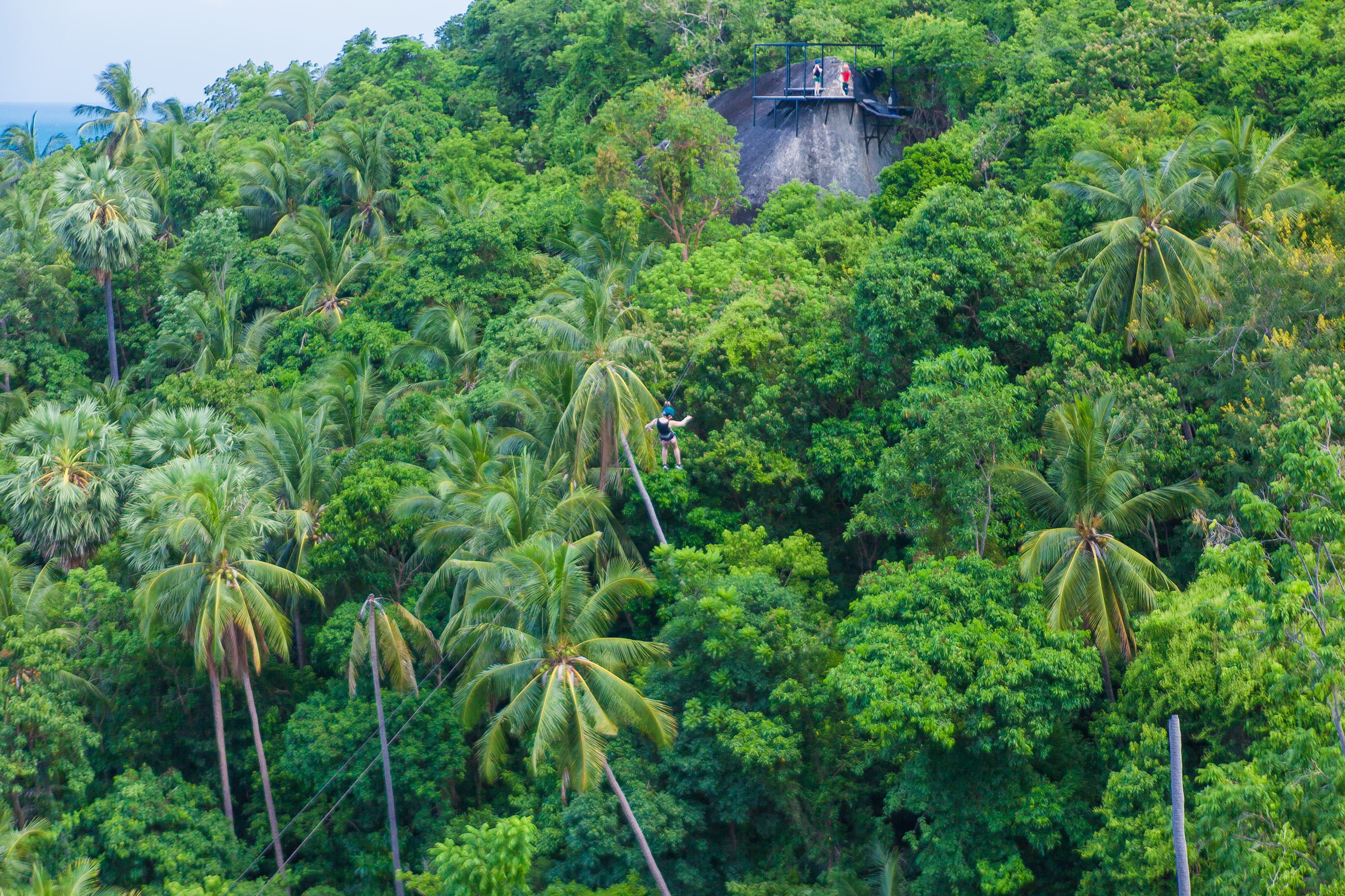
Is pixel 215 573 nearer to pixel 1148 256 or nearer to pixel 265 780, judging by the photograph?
pixel 265 780

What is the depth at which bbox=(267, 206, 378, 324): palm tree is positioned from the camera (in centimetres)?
4241

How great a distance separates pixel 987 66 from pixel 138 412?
101 feet

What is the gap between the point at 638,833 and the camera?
2091 centimetres

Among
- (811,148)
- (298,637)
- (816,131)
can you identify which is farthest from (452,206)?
(298,637)

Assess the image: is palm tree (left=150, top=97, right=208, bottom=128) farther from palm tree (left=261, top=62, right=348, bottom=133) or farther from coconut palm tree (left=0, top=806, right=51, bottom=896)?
coconut palm tree (left=0, top=806, right=51, bottom=896)

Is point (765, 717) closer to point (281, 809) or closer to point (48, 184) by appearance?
point (281, 809)

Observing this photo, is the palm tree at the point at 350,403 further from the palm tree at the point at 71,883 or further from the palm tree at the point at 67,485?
the palm tree at the point at 71,883

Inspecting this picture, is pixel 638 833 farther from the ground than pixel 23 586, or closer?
closer

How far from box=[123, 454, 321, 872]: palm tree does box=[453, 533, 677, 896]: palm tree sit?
17.9ft

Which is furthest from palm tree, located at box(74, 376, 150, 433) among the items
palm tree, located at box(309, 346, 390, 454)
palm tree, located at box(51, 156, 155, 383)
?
palm tree, located at box(309, 346, 390, 454)

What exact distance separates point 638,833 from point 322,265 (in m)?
28.4

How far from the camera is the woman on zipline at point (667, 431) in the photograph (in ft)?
83.9

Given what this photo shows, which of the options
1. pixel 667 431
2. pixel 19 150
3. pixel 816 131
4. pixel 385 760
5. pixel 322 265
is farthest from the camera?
pixel 19 150

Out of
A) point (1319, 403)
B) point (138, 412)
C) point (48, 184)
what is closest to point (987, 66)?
point (1319, 403)
